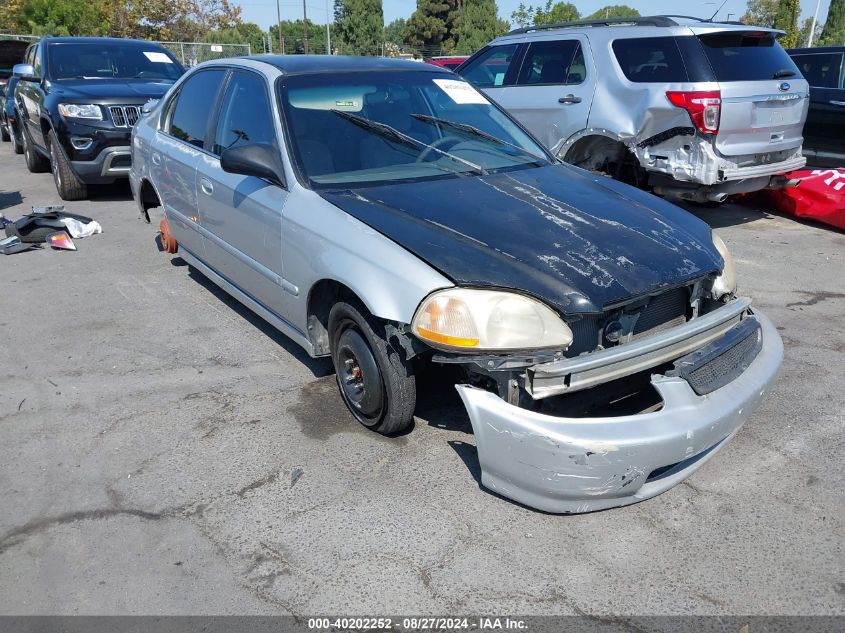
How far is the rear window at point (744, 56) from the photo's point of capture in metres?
6.35

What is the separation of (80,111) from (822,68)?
344 inches

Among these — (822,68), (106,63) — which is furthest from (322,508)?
(822,68)

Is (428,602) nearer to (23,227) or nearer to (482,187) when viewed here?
(482,187)

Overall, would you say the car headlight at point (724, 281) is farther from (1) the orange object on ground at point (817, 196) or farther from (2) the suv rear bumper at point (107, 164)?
(2) the suv rear bumper at point (107, 164)

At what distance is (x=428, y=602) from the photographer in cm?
242

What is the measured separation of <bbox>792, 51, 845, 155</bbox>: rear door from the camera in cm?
805

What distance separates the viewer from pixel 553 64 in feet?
24.4

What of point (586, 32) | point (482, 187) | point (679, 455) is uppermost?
point (586, 32)

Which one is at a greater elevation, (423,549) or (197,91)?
(197,91)

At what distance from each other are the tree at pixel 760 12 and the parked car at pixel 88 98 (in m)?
46.0

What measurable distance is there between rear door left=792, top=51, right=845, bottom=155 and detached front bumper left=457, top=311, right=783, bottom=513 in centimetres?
671

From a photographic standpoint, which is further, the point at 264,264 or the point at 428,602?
the point at 264,264

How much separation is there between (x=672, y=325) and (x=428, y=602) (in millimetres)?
1575

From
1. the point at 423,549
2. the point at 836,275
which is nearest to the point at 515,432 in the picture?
the point at 423,549
